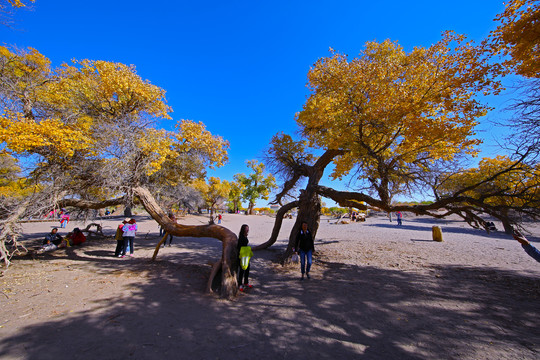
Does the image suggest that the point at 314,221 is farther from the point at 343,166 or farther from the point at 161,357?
the point at 161,357

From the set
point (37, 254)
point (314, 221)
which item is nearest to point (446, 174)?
point (314, 221)

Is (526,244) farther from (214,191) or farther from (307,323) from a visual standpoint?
(214,191)

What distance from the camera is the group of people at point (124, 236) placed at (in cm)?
822

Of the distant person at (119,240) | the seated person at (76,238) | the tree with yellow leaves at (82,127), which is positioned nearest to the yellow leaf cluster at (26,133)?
the tree with yellow leaves at (82,127)

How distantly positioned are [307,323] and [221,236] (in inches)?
133

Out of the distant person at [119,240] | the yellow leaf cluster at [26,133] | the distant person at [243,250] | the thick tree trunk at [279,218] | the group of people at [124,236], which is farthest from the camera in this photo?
the thick tree trunk at [279,218]

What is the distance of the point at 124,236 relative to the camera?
8.28m

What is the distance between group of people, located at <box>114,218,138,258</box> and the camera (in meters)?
8.22

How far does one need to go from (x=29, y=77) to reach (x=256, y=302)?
11.0m

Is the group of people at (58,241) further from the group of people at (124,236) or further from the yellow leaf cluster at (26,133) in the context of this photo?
the yellow leaf cluster at (26,133)

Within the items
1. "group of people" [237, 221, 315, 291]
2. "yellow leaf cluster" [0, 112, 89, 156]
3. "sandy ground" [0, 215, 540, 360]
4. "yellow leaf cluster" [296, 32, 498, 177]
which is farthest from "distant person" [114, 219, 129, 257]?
"yellow leaf cluster" [296, 32, 498, 177]

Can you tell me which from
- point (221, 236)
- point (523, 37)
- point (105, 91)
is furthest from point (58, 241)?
point (523, 37)

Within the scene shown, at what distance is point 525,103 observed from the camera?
4.39 m

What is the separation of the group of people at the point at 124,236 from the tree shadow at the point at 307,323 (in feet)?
10.2
